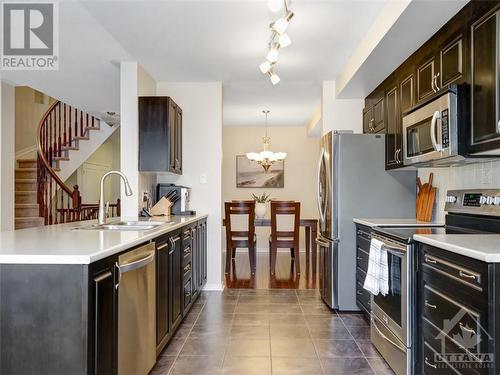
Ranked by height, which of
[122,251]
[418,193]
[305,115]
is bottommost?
[122,251]

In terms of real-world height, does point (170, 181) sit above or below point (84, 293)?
above

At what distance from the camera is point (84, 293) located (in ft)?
4.75

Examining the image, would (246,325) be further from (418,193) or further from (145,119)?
(145,119)

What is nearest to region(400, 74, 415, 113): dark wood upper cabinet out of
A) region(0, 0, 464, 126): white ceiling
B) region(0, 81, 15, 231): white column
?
region(0, 0, 464, 126): white ceiling

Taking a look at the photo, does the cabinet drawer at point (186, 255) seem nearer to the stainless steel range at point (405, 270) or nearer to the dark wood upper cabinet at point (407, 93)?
the stainless steel range at point (405, 270)

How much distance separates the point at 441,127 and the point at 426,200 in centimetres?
114

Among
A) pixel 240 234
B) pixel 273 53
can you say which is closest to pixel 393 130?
pixel 273 53

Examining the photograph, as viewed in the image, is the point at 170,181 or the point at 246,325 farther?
the point at 170,181

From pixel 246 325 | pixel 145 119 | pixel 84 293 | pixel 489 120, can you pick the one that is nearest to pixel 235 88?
pixel 145 119

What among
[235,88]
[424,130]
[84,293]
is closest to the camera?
[84,293]

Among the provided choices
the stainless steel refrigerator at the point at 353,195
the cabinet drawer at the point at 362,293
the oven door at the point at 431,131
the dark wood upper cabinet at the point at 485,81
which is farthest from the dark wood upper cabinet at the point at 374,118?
the dark wood upper cabinet at the point at 485,81

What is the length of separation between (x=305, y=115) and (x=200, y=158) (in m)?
2.62

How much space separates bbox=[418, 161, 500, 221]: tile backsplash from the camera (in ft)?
7.96

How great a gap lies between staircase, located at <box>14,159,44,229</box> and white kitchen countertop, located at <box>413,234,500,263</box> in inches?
205
